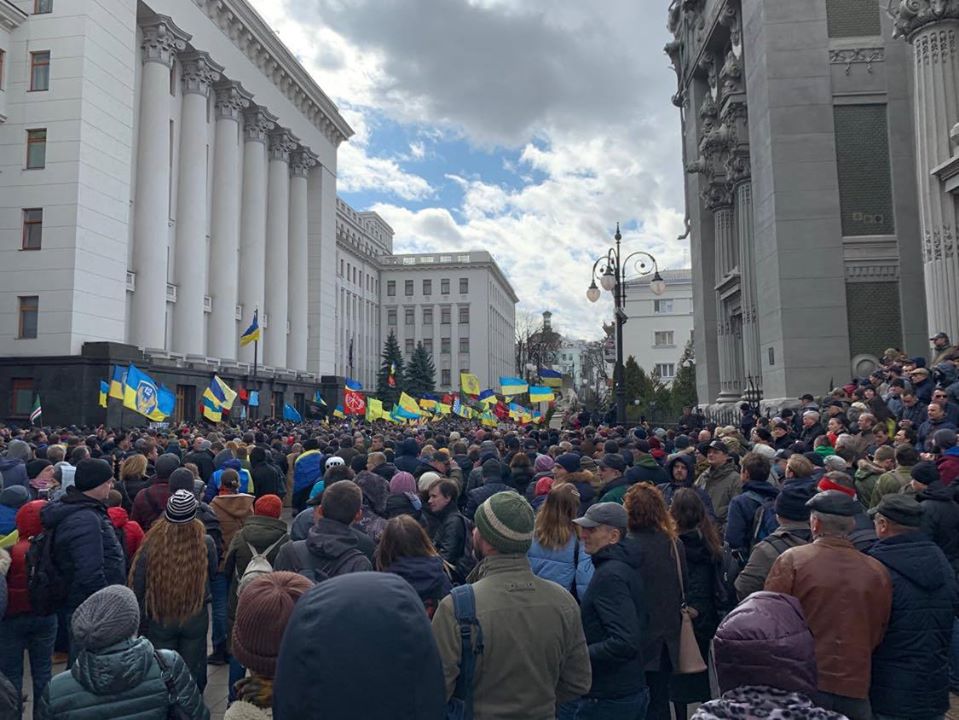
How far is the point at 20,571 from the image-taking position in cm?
502

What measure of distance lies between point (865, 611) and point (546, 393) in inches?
925

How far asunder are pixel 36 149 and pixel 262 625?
31.4m

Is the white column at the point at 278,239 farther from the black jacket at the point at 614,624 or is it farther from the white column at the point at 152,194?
the black jacket at the point at 614,624

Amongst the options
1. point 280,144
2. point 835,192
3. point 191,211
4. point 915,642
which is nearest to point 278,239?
point 280,144

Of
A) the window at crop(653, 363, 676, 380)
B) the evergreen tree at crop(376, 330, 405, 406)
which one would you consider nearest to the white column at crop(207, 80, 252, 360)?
the evergreen tree at crop(376, 330, 405, 406)

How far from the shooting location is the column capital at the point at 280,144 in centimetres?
4822

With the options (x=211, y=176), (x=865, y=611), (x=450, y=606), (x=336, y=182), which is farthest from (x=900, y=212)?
(x=336, y=182)

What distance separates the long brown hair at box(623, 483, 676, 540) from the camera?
14.5ft

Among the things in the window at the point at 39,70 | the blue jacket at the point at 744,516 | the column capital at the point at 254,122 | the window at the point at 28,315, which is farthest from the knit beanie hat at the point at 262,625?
the column capital at the point at 254,122

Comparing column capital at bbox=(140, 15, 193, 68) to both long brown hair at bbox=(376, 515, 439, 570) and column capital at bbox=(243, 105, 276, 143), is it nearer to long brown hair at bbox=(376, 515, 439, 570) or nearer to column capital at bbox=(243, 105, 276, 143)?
column capital at bbox=(243, 105, 276, 143)

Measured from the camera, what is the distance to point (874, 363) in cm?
1873

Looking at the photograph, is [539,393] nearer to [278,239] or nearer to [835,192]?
[835,192]

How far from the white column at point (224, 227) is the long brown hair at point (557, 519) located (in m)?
38.2

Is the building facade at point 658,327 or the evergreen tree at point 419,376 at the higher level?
the building facade at point 658,327
